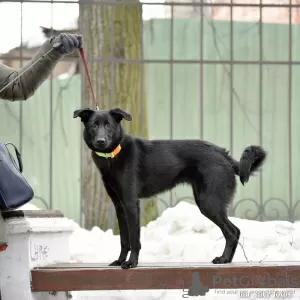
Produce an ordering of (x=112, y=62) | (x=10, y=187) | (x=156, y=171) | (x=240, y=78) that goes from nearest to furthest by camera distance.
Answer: (x=10, y=187) < (x=156, y=171) < (x=112, y=62) < (x=240, y=78)

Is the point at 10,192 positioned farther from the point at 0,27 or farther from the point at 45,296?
the point at 0,27

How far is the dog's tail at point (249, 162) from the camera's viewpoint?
15.5 ft

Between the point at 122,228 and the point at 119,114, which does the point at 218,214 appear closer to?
the point at 122,228

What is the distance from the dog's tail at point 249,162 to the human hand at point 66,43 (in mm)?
1183

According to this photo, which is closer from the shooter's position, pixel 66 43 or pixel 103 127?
pixel 66 43

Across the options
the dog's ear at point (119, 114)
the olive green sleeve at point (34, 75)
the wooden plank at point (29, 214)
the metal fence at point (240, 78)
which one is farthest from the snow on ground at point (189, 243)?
the olive green sleeve at point (34, 75)

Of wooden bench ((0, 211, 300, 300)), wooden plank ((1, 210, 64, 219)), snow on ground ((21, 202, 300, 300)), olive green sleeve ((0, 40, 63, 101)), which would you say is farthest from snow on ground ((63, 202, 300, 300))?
olive green sleeve ((0, 40, 63, 101))

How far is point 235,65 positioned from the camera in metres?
8.19

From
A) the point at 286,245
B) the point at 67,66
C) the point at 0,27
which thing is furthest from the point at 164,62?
the point at 286,245

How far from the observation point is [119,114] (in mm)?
4453

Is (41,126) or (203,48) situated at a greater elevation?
(203,48)

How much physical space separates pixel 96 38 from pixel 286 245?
294 cm

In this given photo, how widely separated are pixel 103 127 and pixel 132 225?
56 cm

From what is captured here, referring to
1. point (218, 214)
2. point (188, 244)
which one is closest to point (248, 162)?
point (218, 214)
